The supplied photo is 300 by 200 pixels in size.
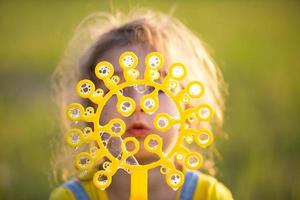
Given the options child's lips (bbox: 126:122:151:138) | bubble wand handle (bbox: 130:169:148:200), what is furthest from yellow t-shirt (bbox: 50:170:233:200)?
bubble wand handle (bbox: 130:169:148:200)

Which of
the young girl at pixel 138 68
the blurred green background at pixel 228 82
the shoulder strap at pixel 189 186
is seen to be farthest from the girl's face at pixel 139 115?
the blurred green background at pixel 228 82

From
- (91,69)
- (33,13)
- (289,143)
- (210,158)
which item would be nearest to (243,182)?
(210,158)

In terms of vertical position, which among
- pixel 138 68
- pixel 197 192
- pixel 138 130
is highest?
pixel 138 68

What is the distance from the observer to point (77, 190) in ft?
6.15

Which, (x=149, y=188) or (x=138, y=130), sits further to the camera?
(x=149, y=188)

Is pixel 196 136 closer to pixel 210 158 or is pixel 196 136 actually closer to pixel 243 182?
pixel 210 158

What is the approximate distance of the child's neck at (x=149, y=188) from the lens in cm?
185

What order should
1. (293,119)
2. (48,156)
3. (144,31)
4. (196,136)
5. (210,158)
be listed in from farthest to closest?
1. (293,119)
2. (48,156)
3. (210,158)
4. (144,31)
5. (196,136)

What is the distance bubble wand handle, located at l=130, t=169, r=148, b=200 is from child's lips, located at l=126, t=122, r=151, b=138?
0.22m

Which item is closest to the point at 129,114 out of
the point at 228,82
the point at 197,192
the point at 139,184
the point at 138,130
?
the point at 139,184

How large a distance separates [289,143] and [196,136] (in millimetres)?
1301

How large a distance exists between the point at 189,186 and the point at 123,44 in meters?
0.40

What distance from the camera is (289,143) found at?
264 cm

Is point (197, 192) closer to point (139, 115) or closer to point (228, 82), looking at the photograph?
point (139, 115)
